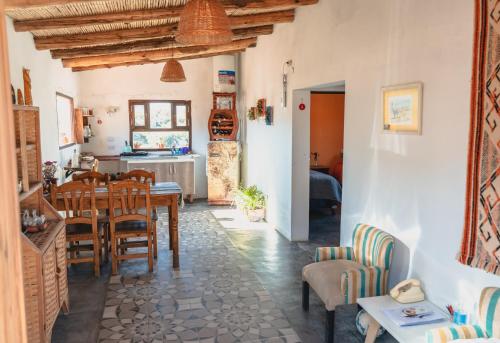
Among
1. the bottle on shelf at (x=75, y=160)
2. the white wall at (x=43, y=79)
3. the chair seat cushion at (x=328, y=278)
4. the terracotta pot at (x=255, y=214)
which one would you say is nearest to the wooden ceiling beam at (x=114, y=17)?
the white wall at (x=43, y=79)

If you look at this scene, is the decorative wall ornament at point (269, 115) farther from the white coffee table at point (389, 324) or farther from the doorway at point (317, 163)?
the white coffee table at point (389, 324)

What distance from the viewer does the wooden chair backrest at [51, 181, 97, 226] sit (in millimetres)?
4297

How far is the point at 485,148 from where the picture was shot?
2.35m

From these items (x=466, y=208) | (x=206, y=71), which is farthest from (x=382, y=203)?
(x=206, y=71)

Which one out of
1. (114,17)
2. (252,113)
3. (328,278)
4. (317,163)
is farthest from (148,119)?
(328,278)

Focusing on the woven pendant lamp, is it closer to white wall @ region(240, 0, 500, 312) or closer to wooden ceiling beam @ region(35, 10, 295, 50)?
white wall @ region(240, 0, 500, 312)

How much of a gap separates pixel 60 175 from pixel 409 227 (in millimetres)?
4875

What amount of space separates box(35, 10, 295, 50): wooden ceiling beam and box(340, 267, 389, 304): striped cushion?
3.65m

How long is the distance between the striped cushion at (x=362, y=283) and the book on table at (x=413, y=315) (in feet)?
1.19

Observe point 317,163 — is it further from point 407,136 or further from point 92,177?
point 407,136

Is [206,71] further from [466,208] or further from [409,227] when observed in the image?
[466,208]

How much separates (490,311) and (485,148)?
88 cm

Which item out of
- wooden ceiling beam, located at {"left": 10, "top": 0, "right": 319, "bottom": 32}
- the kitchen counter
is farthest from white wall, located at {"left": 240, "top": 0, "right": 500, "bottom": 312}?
the kitchen counter

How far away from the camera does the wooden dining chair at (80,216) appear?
4.32 metres
